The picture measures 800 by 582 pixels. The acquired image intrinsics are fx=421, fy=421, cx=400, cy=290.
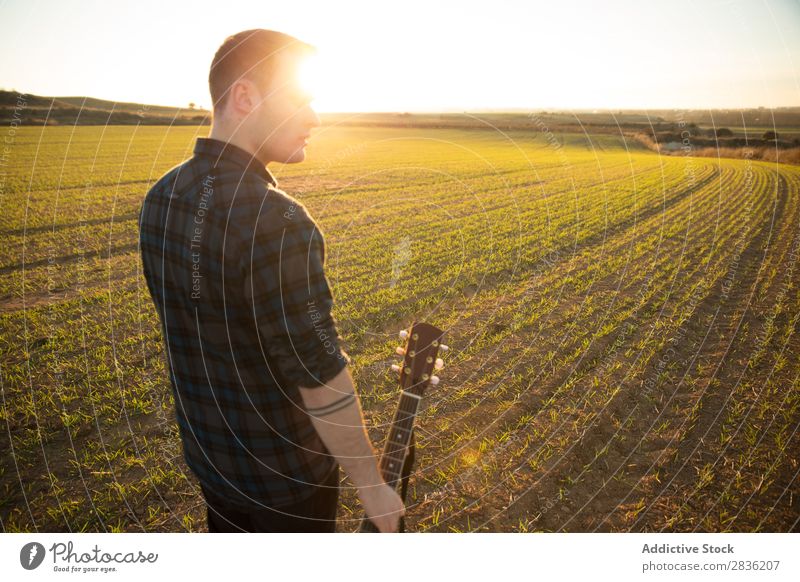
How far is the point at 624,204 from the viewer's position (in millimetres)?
16516

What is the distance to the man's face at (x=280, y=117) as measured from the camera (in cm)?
161

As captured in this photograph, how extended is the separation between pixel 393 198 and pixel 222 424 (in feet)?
55.5

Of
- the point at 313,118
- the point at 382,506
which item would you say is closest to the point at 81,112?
the point at 313,118

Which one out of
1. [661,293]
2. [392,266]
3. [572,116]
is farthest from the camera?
[392,266]

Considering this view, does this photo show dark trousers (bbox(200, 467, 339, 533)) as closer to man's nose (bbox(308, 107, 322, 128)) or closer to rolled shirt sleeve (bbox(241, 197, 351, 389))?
rolled shirt sleeve (bbox(241, 197, 351, 389))

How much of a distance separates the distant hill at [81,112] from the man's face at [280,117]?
0.21 meters

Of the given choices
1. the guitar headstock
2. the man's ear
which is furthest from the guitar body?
the man's ear

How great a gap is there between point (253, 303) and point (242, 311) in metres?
0.07

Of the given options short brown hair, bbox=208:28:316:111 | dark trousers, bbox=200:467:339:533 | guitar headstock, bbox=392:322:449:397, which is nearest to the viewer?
short brown hair, bbox=208:28:316:111

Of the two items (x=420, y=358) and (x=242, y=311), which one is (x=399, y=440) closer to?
(x=420, y=358)

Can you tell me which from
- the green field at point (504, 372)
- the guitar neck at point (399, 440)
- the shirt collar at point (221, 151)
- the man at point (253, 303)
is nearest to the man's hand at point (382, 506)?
the man at point (253, 303)

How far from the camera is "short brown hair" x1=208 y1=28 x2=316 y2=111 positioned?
1.54 meters
